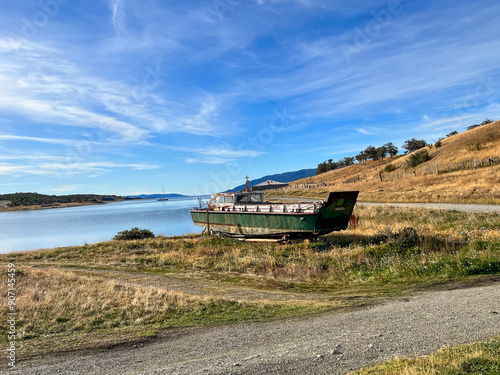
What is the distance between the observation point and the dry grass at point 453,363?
13.3 feet

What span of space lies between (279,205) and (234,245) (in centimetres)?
396

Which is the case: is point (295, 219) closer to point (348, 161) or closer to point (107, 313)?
point (107, 313)

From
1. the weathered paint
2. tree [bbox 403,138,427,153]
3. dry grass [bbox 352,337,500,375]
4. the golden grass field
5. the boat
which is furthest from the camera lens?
tree [bbox 403,138,427,153]

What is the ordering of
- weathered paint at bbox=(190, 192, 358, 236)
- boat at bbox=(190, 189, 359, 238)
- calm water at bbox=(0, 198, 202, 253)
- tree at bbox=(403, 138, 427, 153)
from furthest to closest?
tree at bbox=(403, 138, 427, 153)
calm water at bbox=(0, 198, 202, 253)
boat at bbox=(190, 189, 359, 238)
weathered paint at bbox=(190, 192, 358, 236)

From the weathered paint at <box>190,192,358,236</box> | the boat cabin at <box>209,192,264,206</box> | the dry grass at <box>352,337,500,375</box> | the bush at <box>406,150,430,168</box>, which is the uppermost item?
the bush at <box>406,150,430,168</box>

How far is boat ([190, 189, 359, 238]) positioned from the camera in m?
18.2

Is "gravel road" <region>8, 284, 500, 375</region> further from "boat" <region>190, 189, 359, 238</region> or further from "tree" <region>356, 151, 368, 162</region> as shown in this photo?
"tree" <region>356, 151, 368, 162</region>

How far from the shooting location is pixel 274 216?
2011 cm

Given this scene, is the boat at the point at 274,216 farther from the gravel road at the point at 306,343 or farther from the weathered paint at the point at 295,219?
the gravel road at the point at 306,343

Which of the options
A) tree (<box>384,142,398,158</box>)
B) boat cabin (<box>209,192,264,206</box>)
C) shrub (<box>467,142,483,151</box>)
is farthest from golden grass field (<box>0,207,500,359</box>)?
tree (<box>384,142,398,158</box>)

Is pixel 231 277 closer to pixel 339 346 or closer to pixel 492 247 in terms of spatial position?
pixel 339 346

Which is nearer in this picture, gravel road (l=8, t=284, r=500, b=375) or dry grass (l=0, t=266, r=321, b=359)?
gravel road (l=8, t=284, r=500, b=375)

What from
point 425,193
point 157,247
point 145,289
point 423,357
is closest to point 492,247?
point 423,357

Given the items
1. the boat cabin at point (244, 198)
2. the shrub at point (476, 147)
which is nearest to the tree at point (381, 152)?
the shrub at point (476, 147)
